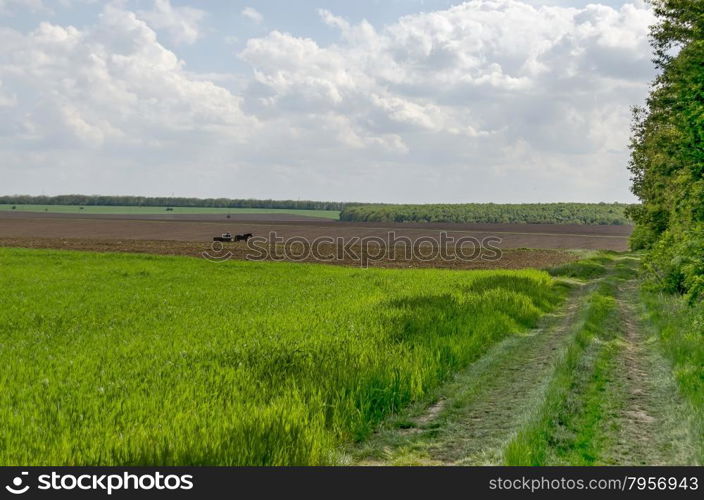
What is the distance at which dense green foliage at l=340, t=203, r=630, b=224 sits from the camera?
545ft

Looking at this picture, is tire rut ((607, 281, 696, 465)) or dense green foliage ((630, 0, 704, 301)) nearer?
tire rut ((607, 281, 696, 465))

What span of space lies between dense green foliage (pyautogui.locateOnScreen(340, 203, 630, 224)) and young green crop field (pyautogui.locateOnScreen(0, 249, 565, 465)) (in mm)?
149696

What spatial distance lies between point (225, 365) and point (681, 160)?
1623cm

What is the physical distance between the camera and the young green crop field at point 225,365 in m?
6.90

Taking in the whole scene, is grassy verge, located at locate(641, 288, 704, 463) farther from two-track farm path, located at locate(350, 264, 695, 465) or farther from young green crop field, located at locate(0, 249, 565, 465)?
young green crop field, located at locate(0, 249, 565, 465)

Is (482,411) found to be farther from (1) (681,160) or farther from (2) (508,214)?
(2) (508,214)

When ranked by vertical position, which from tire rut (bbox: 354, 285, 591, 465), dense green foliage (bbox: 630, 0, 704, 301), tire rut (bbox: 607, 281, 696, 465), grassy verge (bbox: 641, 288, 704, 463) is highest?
dense green foliage (bbox: 630, 0, 704, 301)

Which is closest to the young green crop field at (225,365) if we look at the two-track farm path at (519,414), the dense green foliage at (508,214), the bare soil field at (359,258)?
the two-track farm path at (519,414)

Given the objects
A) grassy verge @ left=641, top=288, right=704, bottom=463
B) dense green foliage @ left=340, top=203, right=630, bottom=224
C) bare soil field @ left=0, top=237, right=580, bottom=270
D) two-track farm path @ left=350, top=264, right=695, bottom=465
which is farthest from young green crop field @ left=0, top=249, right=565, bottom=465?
dense green foliage @ left=340, top=203, right=630, bottom=224

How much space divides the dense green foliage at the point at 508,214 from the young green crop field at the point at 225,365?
491ft

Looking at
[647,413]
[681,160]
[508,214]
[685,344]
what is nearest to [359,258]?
[681,160]

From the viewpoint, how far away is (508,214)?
171500 millimetres

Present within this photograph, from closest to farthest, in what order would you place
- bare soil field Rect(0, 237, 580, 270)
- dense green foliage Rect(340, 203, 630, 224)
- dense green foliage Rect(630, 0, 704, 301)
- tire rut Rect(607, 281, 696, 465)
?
tire rut Rect(607, 281, 696, 465)
dense green foliage Rect(630, 0, 704, 301)
bare soil field Rect(0, 237, 580, 270)
dense green foliage Rect(340, 203, 630, 224)

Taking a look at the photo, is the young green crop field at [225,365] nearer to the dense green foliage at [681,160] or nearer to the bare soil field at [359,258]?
the dense green foliage at [681,160]
